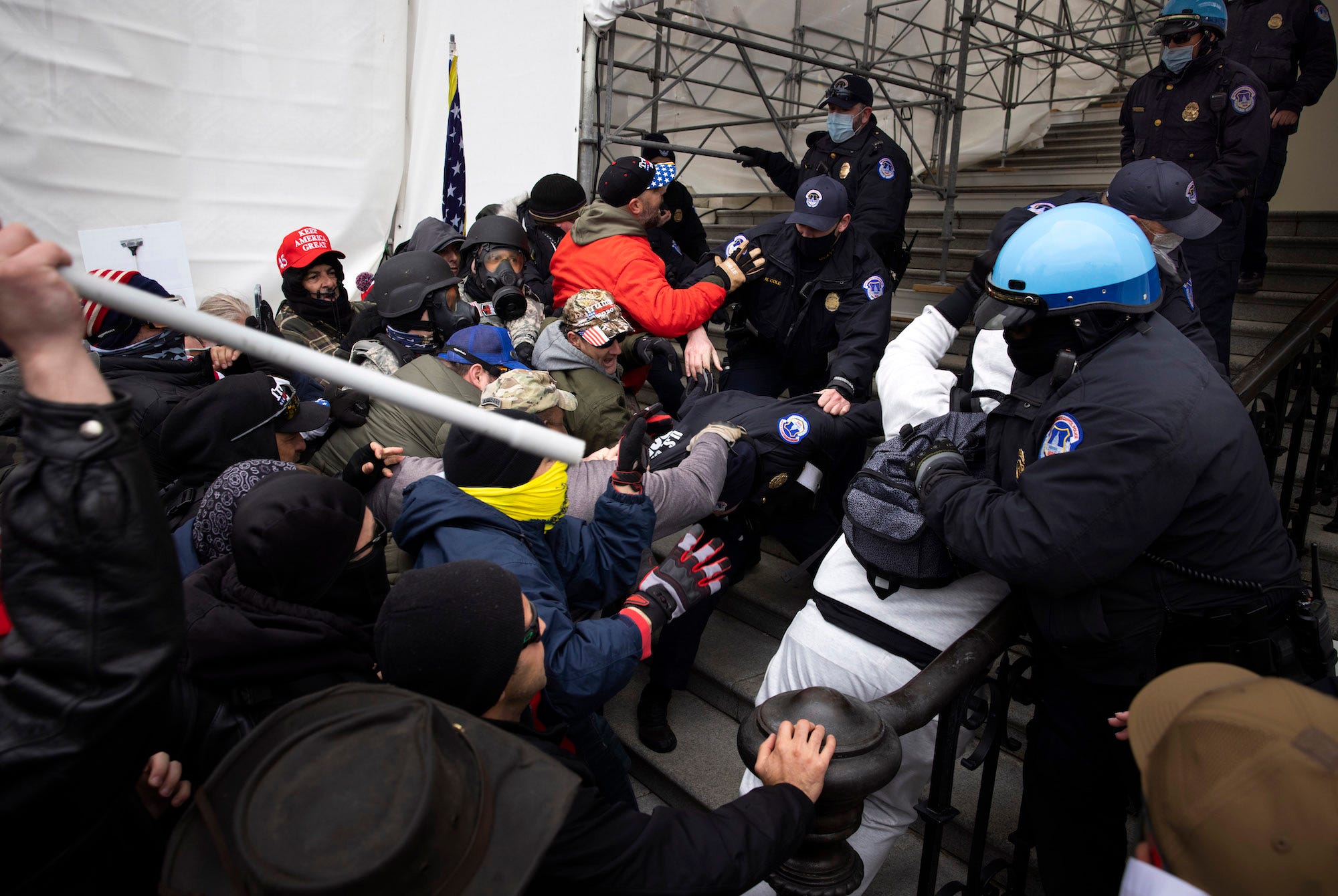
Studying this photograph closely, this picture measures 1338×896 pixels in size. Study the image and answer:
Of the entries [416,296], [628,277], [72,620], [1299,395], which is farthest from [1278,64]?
[72,620]

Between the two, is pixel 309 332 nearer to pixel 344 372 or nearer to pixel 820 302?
pixel 820 302

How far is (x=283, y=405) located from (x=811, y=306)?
93.1 inches

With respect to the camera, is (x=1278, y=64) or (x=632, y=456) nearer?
(x=632, y=456)

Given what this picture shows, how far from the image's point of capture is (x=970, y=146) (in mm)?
9883

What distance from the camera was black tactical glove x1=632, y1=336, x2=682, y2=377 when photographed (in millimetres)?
3619

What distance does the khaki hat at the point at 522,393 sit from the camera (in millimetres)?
2590

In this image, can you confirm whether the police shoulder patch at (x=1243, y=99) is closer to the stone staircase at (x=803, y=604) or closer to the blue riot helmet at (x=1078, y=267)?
the stone staircase at (x=803, y=604)

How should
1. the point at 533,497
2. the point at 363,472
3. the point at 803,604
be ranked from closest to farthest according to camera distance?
the point at 533,497, the point at 363,472, the point at 803,604

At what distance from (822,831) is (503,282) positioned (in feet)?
10.8

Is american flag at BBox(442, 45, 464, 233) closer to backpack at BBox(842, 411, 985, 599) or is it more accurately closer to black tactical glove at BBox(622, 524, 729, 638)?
black tactical glove at BBox(622, 524, 729, 638)

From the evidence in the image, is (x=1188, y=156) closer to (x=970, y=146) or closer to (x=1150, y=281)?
(x=1150, y=281)

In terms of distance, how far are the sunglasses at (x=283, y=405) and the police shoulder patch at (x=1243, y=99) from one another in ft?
15.3

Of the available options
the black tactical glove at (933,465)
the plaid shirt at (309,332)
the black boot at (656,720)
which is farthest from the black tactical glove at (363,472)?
the black tactical glove at (933,465)

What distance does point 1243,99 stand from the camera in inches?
160
